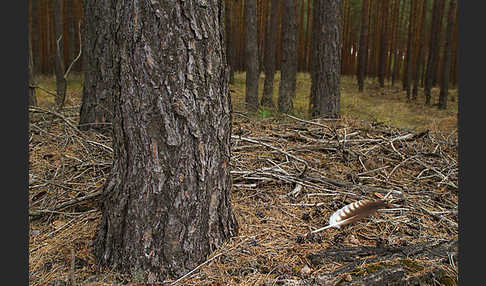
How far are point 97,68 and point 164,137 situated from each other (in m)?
1.85

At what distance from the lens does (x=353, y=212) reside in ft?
6.37

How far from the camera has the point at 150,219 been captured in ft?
4.86

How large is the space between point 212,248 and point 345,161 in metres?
1.57

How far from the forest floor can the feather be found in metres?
0.05

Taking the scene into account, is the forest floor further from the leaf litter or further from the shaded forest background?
the shaded forest background

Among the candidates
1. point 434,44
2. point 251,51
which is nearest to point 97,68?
point 251,51

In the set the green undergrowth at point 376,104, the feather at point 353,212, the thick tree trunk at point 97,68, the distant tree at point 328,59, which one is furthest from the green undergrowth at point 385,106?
the feather at point 353,212

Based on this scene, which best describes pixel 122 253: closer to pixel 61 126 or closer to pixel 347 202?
pixel 347 202

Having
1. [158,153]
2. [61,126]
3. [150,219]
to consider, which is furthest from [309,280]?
[61,126]

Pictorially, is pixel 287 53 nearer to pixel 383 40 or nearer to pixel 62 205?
pixel 62 205

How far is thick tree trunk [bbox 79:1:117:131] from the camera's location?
9.31 feet

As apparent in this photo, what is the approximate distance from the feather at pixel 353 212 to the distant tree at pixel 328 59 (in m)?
2.42

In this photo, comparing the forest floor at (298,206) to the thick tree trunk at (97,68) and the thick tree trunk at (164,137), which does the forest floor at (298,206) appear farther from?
the thick tree trunk at (97,68)

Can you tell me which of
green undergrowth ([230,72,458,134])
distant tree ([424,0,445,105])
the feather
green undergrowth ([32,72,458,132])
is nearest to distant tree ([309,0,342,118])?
green undergrowth ([32,72,458,132])
